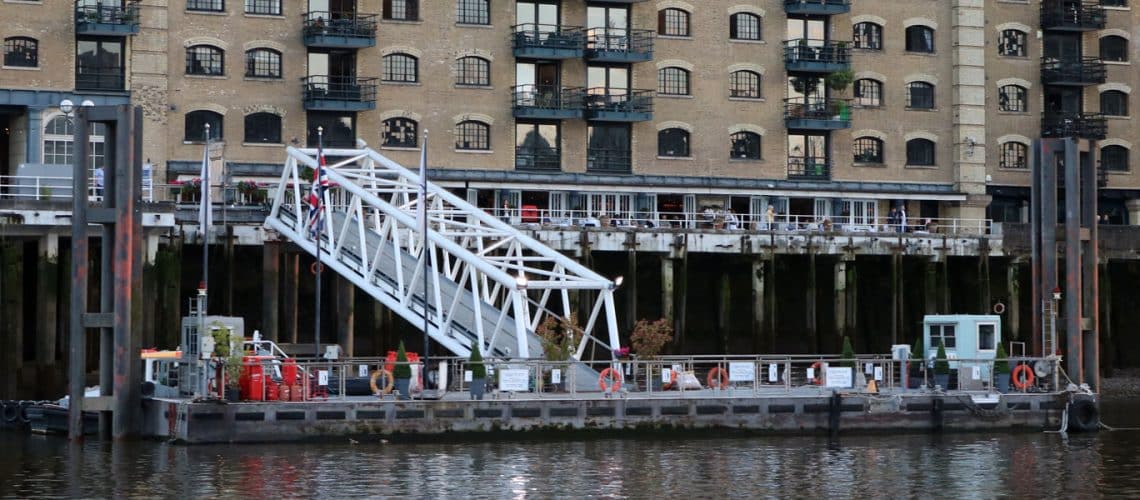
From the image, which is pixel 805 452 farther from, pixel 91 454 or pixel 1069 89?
pixel 1069 89

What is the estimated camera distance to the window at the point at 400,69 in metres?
83.2

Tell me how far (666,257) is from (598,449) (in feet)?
85.2

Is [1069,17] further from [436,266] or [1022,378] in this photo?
[436,266]

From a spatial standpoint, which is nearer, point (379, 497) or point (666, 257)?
point (379, 497)

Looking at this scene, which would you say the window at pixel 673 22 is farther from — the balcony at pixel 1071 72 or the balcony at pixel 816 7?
the balcony at pixel 1071 72

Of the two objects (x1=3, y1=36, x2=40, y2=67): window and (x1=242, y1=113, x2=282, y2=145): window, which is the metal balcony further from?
(x1=3, y1=36, x2=40, y2=67): window

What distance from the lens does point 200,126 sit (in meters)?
80.6

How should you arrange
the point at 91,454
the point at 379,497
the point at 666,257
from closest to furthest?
the point at 379,497
the point at 91,454
the point at 666,257

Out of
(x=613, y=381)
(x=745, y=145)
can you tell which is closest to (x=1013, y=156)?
(x=745, y=145)

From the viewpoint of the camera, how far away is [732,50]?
88.6 meters

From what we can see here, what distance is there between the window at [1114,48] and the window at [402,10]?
103 feet

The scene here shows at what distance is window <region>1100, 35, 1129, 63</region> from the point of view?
313ft

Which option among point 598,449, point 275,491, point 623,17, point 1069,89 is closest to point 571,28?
point 623,17

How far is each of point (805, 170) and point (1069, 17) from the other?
1413cm
